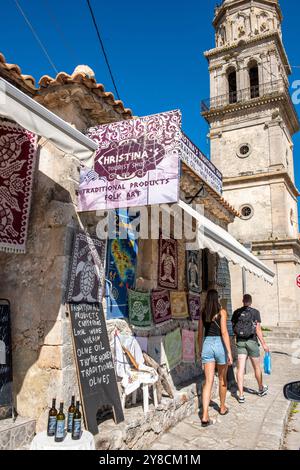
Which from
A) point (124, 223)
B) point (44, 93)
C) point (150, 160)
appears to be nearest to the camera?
point (150, 160)

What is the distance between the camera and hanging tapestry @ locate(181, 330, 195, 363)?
660cm

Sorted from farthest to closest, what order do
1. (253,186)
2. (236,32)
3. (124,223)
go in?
(236,32) → (253,186) → (124,223)

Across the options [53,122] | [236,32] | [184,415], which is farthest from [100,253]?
[236,32]

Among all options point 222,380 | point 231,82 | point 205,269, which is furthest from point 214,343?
point 231,82

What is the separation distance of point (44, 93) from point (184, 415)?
4.68 metres

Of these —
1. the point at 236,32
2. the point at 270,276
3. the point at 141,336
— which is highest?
the point at 236,32

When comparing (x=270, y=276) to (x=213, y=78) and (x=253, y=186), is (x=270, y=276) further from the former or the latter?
(x=213, y=78)

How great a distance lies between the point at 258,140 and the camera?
2309cm

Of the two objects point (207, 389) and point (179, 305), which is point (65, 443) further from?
point (179, 305)

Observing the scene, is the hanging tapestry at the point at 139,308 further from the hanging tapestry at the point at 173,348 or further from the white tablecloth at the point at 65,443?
the white tablecloth at the point at 65,443

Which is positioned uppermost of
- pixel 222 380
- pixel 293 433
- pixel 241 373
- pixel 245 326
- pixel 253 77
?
pixel 253 77

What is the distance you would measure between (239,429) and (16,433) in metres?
2.89

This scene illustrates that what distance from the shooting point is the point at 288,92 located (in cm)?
2417

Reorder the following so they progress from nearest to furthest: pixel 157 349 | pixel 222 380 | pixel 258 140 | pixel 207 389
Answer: pixel 207 389, pixel 222 380, pixel 157 349, pixel 258 140
